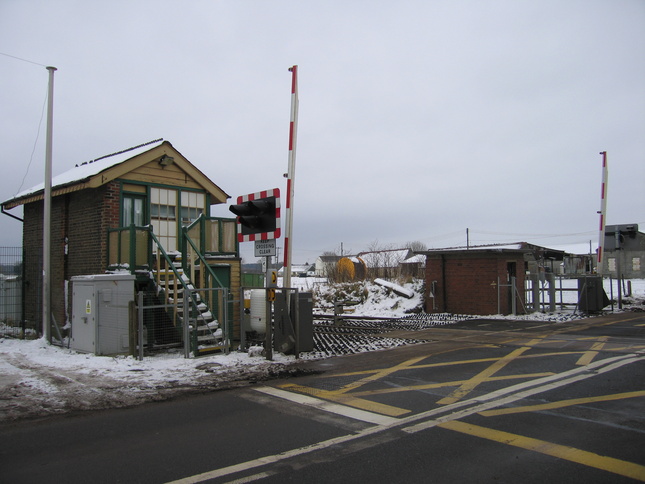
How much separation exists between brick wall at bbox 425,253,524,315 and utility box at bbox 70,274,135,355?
1341cm

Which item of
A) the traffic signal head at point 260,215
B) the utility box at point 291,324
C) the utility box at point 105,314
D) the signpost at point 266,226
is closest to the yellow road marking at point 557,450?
the signpost at point 266,226

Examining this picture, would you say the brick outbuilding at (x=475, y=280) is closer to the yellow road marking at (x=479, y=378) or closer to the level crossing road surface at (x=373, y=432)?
the yellow road marking at (x=479, y=378)

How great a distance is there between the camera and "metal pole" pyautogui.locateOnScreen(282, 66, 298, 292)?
437 inches

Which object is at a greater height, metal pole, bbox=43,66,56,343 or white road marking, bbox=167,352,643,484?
metal pole, bbox=43,66,56,343

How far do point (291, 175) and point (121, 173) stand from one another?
4.81 m

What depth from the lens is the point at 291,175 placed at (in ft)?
37.6

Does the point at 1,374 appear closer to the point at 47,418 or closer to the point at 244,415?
the point at 47,418

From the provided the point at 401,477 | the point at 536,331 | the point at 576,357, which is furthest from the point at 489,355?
the point at 401,477

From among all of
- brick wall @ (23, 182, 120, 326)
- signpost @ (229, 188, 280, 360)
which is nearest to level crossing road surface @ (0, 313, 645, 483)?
signpost @ (229, 188, 280, 360)

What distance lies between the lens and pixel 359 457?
15.2ft

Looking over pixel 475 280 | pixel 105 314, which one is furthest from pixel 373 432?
pixel 475 280

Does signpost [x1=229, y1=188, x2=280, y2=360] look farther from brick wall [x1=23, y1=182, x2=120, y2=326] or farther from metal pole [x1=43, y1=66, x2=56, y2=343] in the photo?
metal pole [x1=43, y1=66, x2=56, y2=343]

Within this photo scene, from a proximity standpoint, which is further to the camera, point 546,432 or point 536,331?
point 536,331

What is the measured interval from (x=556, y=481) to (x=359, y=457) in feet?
5.55
